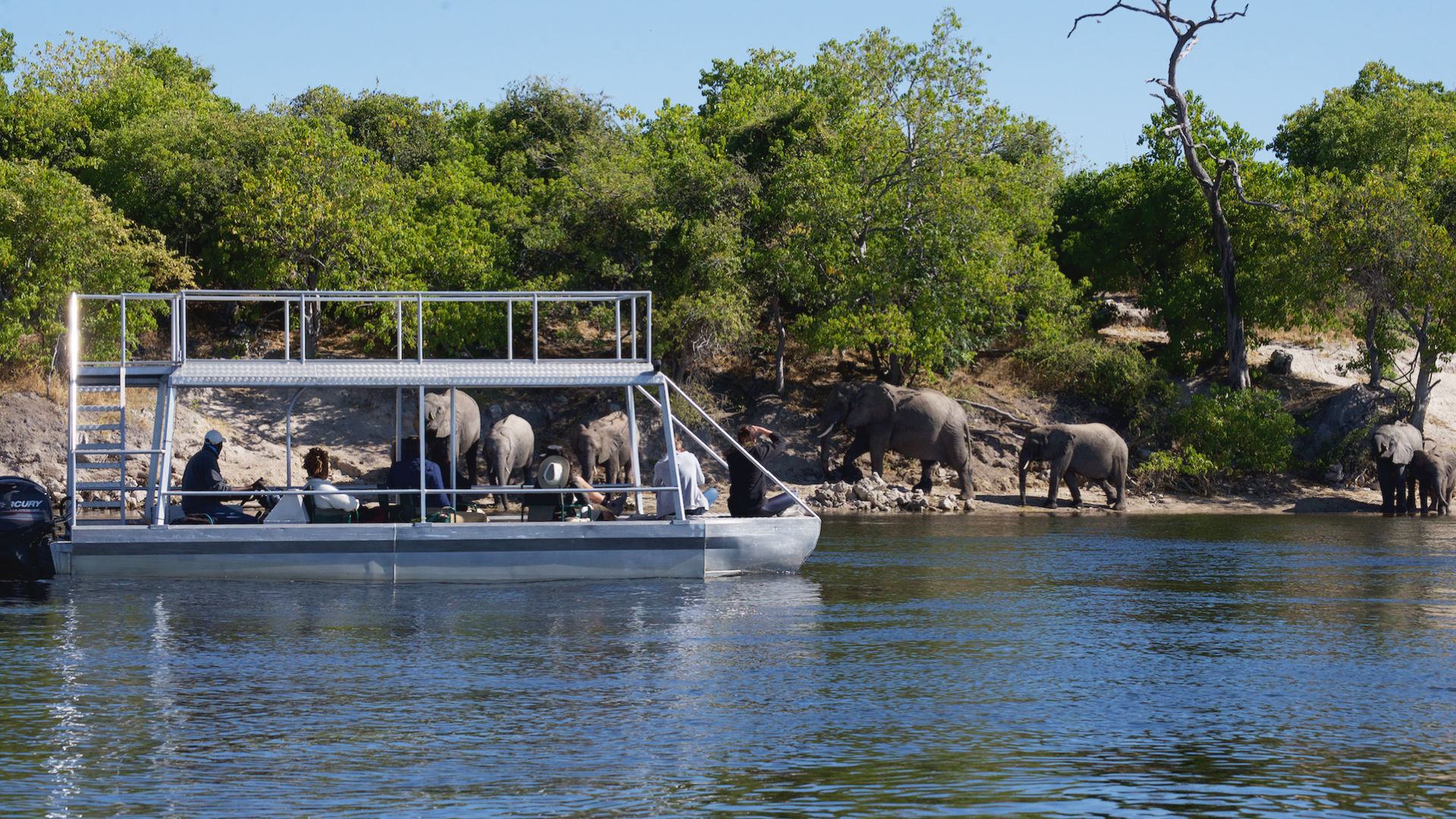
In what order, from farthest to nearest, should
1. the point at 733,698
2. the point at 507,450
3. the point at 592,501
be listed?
the point at 507,450 → the point at 592,501 → the point at 733,698

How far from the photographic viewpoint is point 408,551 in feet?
55.4

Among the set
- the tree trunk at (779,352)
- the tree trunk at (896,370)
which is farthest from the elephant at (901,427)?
the tree trunk at (779,352)

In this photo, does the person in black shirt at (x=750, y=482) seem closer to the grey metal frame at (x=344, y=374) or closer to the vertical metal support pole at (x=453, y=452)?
the grey metal frame at (x=344, y=374)

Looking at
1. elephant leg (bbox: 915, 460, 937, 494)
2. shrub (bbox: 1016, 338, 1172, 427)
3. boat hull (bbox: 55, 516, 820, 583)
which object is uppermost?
shrub (bbox: 1016, 338, 1172, 427)

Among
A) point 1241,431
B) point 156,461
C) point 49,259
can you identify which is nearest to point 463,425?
→ point 49,259

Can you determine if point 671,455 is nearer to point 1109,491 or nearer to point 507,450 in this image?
point 507,450

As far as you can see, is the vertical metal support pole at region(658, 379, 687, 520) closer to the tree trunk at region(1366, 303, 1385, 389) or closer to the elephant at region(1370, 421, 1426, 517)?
the elephant at region(1370, 421, 1426, 517)

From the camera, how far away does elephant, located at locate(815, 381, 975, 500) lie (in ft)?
115

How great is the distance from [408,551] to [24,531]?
4250 mm

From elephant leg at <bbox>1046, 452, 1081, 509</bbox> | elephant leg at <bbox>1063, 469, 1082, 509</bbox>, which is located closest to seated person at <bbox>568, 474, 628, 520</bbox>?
elephant leg at <bbox>1046, 452, 1081, 509</bbox>

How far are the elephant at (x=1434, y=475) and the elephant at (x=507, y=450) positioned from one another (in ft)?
65.5

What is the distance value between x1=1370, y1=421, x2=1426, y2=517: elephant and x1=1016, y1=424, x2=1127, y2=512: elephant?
5.61 metres

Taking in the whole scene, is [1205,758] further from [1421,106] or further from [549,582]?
[1421,106]

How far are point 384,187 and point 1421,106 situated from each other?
1134 inches
